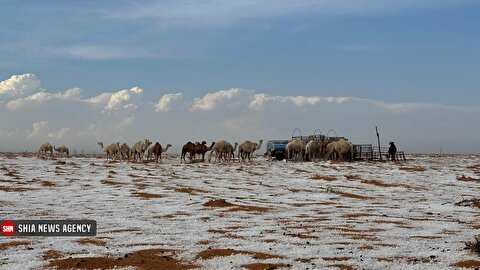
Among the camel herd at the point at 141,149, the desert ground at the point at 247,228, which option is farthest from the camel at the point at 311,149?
the desert ground at the point at 247,228

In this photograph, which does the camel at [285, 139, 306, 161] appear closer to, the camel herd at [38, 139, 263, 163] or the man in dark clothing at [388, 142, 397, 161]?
the camel herd at [38, 139, 263, 163]

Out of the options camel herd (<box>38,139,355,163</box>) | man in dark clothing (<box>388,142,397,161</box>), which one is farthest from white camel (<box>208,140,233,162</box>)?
man in dark clothing (<box>388,142,397,161</box>)

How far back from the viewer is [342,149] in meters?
48.9

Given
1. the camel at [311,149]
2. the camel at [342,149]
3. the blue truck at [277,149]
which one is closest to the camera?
the camel at [342,149]

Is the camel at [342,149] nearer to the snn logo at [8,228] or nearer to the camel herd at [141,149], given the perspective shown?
the camel herd at [141,149]

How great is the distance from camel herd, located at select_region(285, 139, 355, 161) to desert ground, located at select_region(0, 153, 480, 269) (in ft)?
92.2

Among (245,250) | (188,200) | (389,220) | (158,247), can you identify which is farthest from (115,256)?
(188,200)

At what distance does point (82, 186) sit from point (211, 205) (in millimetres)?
8752

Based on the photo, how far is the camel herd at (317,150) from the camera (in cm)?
4991

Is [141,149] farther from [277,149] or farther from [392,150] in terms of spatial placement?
[392,150]

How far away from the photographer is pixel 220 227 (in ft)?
37.8

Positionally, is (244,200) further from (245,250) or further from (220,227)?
(245,250)

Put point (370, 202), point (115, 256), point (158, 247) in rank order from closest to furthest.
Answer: point (115, 256), point (158, 247), point (370, 202)

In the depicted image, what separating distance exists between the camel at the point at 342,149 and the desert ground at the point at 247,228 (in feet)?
89.4
